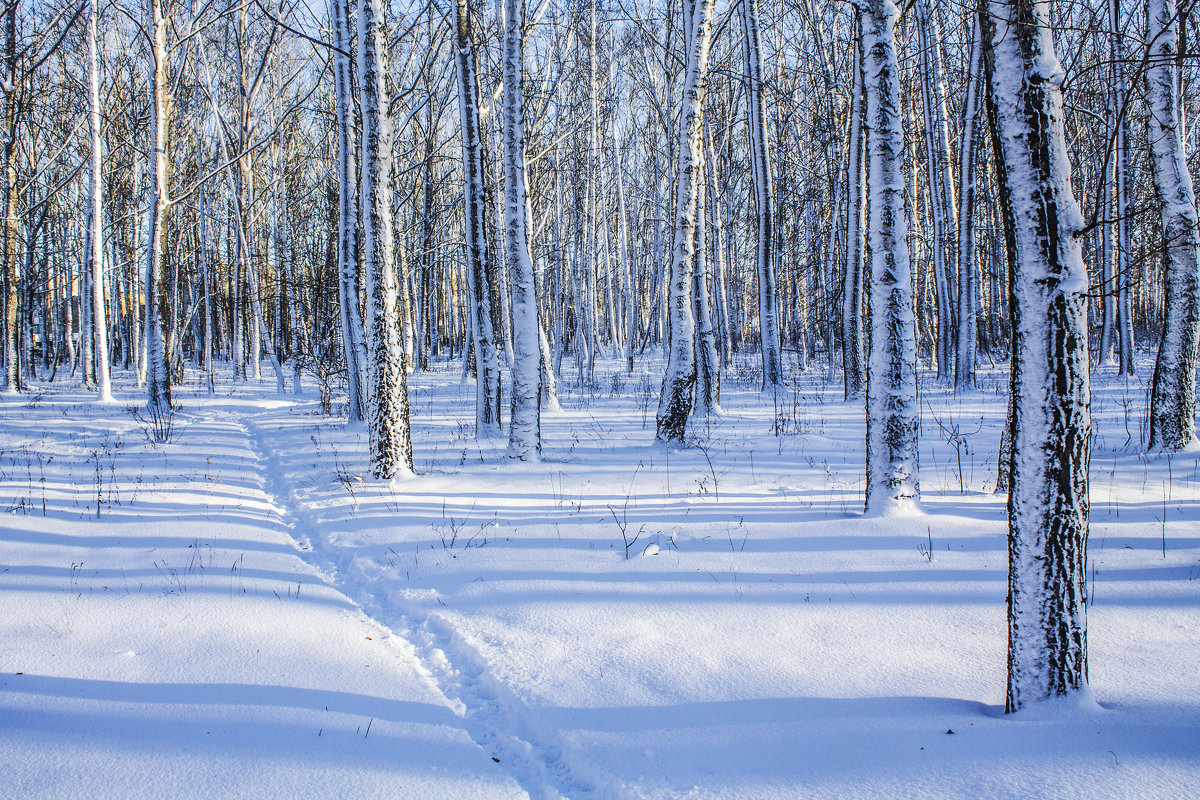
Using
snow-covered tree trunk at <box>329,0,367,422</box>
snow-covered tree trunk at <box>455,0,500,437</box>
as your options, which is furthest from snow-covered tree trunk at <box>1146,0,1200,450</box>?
snow-covered tree trunk at <box>329,0,367,422</box>

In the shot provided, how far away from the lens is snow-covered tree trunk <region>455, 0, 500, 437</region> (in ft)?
28.0

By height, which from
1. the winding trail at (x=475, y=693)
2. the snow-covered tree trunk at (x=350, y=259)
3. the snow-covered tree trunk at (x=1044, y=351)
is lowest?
the winding trail at (x=475, y=693)

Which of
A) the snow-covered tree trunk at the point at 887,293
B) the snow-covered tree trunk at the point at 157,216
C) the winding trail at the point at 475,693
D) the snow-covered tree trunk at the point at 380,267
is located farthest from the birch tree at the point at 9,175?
the snow-covered tree trunk at the point at 887,293

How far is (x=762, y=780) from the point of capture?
235 cm

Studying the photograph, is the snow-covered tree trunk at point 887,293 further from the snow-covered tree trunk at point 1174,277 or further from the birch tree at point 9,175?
the birch tree at point 9,175

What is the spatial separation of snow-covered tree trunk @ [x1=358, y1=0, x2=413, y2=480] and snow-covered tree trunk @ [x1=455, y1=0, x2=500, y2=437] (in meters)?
1.51

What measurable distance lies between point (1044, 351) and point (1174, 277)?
6.05 m

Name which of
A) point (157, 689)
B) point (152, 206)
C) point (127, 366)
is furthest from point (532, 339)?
point (127, 366)

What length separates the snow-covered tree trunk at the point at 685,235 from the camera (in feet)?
25.6

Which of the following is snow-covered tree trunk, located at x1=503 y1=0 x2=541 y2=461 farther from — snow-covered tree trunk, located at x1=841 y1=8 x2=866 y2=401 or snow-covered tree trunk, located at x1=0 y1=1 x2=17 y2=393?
snow-covered tree trunk, located at x1=0 y1=1 x2=17 y2=393

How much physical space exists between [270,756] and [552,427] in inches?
329

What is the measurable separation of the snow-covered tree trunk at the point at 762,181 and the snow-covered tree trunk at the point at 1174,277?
6496 mm

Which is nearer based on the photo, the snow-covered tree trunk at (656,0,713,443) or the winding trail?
the winding trail

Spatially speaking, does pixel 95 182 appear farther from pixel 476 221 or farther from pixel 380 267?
pixel 380 267
